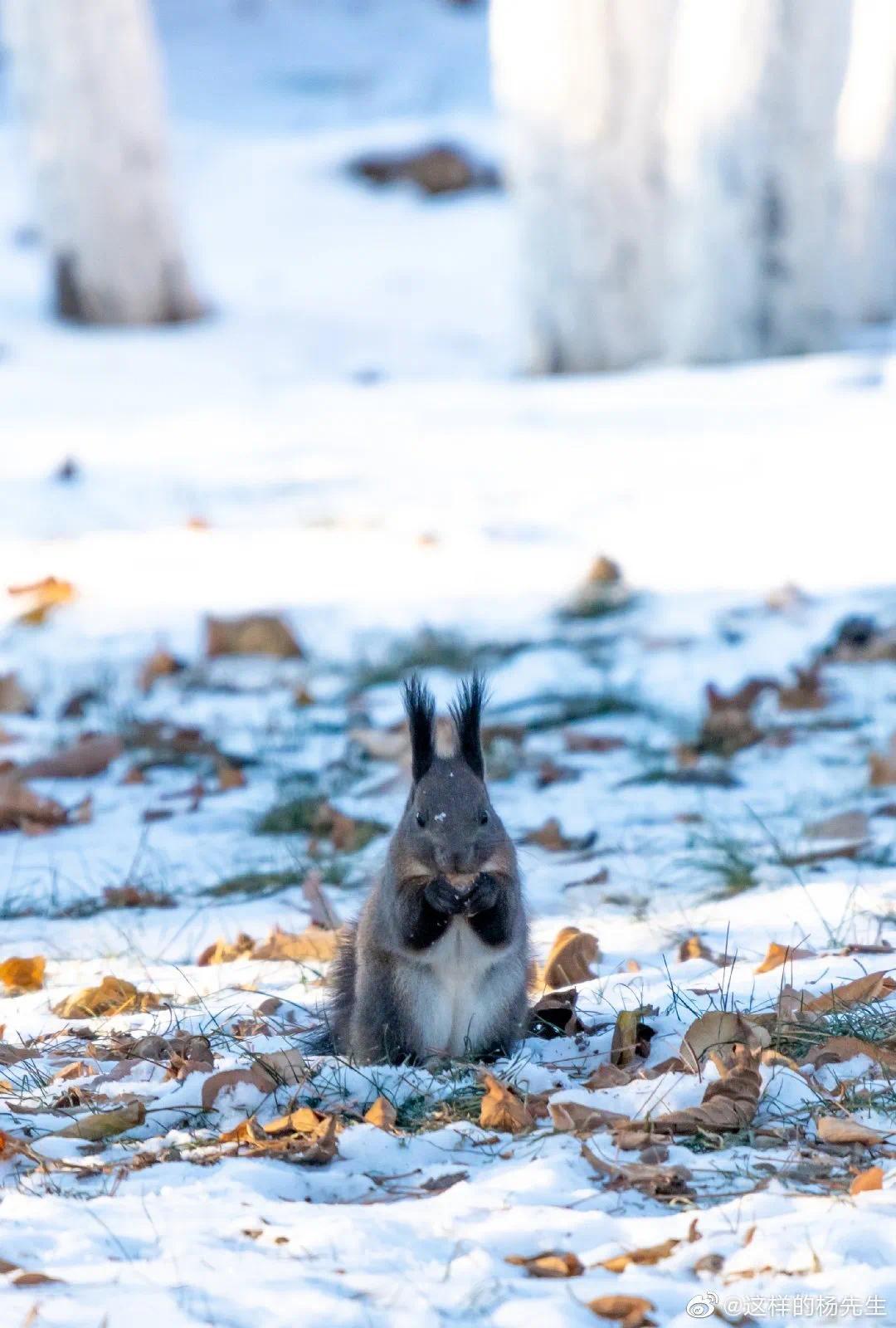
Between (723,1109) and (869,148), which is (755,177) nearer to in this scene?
(869,148)

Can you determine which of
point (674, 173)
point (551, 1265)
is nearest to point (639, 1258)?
point (551, 1265)

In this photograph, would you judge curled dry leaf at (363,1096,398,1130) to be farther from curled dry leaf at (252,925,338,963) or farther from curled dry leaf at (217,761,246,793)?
curled dry leaf at (217,761,246,793)

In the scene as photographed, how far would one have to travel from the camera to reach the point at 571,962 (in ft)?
11.4

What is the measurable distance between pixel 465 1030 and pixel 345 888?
1327 mm

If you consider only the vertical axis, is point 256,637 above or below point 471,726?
below

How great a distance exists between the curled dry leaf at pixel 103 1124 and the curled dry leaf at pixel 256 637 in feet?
11.6

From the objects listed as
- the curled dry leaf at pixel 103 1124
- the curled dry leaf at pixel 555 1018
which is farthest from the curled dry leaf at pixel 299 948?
the curled dry leaf at pixel 103 1124

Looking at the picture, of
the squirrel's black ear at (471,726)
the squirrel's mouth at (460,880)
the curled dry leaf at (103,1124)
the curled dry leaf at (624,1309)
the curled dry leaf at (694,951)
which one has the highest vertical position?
the squirrel's black ear at (471,726)

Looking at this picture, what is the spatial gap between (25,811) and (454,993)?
7.20 feet

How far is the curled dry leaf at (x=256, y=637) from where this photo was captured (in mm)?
6109

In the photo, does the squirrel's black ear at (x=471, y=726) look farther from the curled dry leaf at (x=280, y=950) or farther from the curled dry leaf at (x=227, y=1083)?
the curled dry leaf at (x=280, y=950)

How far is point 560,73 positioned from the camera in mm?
10328

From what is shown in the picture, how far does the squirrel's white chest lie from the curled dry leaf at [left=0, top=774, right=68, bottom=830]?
213 cm

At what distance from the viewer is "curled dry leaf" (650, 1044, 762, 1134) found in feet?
8.20
